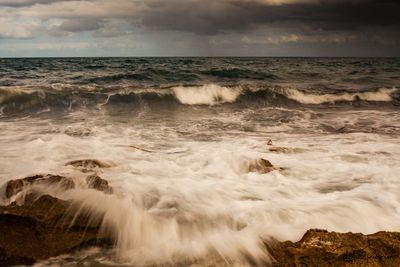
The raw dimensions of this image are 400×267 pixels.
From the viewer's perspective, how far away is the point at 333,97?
17.0 m

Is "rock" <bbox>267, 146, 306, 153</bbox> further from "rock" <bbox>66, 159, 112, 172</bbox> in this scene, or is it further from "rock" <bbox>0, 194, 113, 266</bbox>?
"rock" <bbox>0, 194, 113, 266</bbox>

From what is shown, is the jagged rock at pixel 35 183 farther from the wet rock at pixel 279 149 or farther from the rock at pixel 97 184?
the wet rock at pixel 279 149

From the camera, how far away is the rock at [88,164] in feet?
16.7

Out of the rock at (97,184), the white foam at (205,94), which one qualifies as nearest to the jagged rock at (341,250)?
the rock at (97,184)

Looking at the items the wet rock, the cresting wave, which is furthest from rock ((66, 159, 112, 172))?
the cresting wave

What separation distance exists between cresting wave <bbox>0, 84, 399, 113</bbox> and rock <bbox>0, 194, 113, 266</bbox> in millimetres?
10502

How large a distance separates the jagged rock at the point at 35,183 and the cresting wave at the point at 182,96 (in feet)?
31.5

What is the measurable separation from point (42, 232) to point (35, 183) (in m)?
1.00

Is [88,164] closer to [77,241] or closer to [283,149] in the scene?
[77,241]

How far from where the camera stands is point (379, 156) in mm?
6453

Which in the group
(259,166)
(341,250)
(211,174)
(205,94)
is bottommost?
(211,174)

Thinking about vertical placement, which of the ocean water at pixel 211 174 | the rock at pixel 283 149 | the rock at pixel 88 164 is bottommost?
the ocean water at pixel 211 174

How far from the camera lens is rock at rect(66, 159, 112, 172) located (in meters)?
5.09

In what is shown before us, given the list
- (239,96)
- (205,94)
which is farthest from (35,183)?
(239,96)
